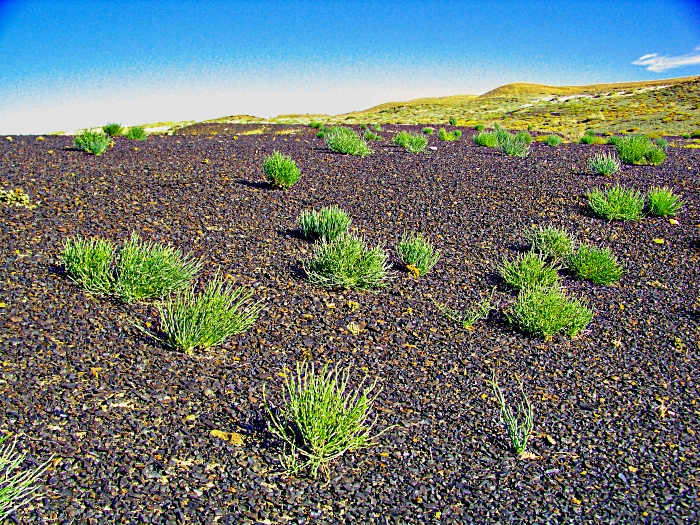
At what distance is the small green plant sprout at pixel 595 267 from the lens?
24.5ft

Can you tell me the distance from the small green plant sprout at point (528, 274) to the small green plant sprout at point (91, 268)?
4.49 metres

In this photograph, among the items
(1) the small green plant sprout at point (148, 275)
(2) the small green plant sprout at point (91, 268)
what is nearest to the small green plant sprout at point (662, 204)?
(1) the small green plant sprout at point (148, 275)

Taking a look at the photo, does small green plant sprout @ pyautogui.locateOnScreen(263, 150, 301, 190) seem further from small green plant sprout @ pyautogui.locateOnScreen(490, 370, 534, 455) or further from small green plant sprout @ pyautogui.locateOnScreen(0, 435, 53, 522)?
small green plant sprout @ pyautogui.locateOnScreen(0, 435, 53, 522)

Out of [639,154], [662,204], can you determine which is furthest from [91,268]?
[639,154]

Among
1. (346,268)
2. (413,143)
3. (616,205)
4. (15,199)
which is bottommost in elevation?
(616,205)

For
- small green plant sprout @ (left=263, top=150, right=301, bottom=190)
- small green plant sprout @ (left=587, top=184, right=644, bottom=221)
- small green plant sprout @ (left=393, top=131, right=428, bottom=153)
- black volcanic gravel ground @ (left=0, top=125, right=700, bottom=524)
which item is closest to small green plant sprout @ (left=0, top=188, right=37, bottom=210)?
black volcanic gravel ground @ (left=0, top=125, right=700, bottom=524)

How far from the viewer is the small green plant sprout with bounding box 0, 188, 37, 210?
7.87m

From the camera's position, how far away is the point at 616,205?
9688 millimetres

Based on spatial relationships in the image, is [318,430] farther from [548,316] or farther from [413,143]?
[413,143]

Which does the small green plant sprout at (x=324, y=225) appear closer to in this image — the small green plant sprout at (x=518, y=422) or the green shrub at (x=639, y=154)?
the small green plant sprout at (x=518, y=422)

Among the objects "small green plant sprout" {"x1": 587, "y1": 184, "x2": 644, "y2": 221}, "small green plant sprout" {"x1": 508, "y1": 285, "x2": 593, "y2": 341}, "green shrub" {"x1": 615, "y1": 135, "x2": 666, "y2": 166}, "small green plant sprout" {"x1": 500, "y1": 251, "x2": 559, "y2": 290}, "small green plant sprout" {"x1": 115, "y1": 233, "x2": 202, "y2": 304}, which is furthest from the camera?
"green shrub" {"x1": 615, "y1": 135, "x2": 666, "y2": 166}

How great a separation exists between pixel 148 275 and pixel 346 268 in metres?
2.10

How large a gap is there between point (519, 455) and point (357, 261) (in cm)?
313

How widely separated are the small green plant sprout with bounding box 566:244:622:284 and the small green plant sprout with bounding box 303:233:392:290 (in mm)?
2677
